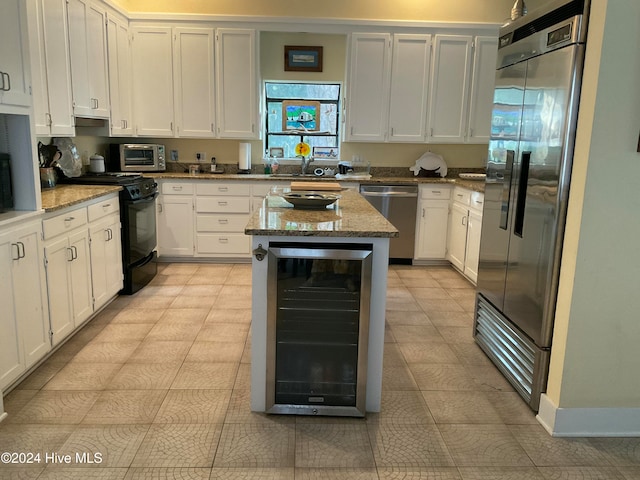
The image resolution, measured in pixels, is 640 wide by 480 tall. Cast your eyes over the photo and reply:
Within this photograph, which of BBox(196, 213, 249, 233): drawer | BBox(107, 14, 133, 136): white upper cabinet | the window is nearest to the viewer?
BBox(107, 14, 133, 136): white upper cabinet

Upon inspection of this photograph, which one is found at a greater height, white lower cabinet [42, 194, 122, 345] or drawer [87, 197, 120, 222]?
drawer [87, 197, 120, 222]

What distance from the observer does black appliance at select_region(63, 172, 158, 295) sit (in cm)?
411

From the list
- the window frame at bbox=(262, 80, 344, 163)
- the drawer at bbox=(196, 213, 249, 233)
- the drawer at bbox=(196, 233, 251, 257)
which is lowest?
the drawer at bbox=(196, 233, 251, 257)

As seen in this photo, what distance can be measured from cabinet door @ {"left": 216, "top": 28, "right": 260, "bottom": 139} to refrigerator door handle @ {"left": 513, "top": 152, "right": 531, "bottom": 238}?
134 inches

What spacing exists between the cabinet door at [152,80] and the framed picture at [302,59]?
51.2 inches

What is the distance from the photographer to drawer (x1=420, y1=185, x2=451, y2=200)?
17.4 feet

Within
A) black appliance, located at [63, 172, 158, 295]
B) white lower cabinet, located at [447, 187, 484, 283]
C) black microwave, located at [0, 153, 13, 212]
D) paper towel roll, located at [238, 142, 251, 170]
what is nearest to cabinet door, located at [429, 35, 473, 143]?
white lower cabinet, located at [447, 187, 484, 283]

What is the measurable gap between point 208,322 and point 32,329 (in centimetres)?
122

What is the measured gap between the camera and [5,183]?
2.68m

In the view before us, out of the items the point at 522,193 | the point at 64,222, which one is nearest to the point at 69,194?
the point at 64,222

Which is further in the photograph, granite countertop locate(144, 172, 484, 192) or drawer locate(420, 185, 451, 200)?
drawer locate(420, 185, 451, 200)

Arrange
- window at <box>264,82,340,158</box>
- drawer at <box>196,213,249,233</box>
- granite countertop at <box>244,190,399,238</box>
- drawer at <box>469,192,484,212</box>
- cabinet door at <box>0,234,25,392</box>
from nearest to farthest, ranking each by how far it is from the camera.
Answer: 1. granite countertop at <box>244,190,399,238</box>
2. cabinet door at <box>0,234,25,392</box>
3. drawer at <box>469,192,484,212</box>
4. drawer at <box>196,213,249,233</box>
5. window at <box>264,82,340,158</box>

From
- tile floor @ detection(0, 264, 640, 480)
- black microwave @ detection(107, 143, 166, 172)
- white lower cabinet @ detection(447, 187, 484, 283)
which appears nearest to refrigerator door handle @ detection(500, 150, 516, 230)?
tile floor @ detection(0, 264, 640, 480)

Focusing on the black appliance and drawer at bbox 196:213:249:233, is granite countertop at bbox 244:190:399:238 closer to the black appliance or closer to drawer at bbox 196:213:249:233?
the black appliance
